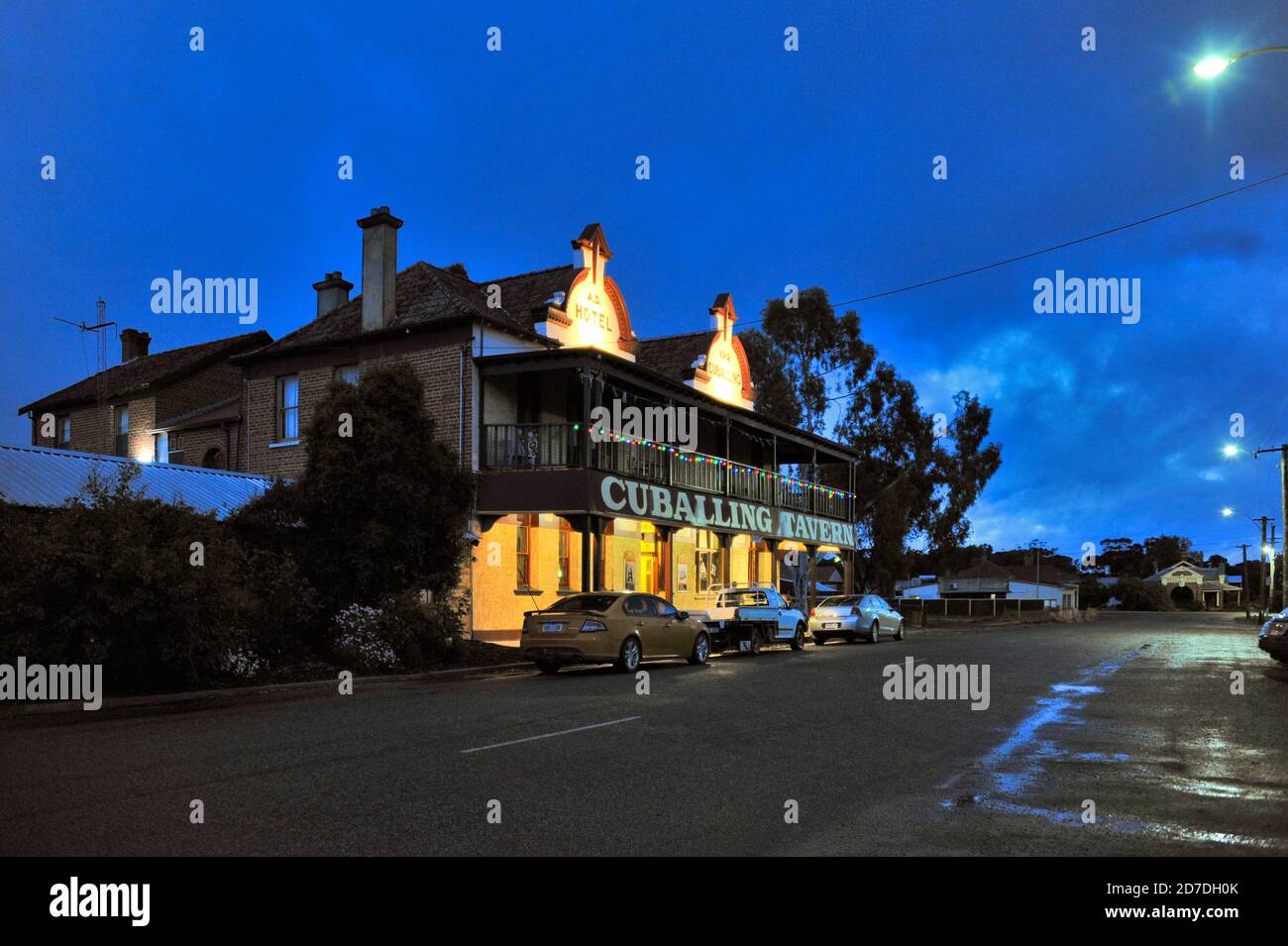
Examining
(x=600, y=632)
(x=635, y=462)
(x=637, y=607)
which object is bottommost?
(x=600, y=632)

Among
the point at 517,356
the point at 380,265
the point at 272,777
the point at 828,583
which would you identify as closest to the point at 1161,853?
the point at 272,777

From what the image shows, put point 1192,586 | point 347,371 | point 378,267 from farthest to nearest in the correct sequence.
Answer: point 1192,586 → point 347,371 → point 378,267

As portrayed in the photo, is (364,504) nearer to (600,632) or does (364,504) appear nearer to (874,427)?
(600,632)

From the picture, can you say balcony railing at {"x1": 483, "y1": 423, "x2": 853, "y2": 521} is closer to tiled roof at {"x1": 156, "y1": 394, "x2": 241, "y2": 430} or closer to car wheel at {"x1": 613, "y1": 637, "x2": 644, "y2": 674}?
car wheel at {"x1": 613, "y1": 637, "x2": 644, "y2": 674}

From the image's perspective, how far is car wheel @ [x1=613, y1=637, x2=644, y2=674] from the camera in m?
18.6

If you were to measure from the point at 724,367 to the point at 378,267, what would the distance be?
536 inches

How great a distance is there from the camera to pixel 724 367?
1414 inches

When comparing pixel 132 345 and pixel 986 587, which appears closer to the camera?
pixel 132 345

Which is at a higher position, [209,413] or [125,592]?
[209,413]

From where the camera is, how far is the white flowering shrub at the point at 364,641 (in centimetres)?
1786

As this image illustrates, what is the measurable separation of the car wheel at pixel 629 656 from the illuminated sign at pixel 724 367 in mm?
15993

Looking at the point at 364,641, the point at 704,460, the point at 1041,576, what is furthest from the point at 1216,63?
the point at 1041,576

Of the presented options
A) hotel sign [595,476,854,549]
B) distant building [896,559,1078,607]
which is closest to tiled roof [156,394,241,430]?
hotel sign [595,476,854,549]

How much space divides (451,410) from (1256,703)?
18.3 m
